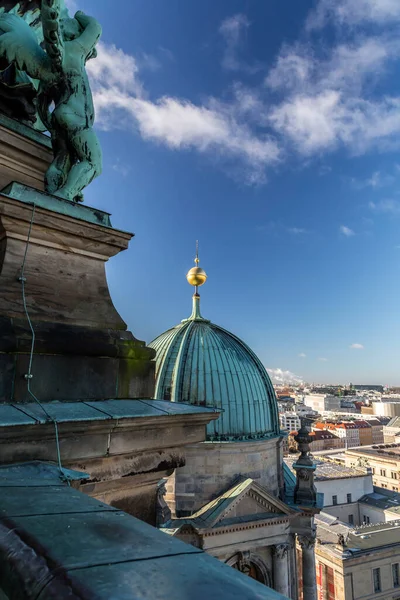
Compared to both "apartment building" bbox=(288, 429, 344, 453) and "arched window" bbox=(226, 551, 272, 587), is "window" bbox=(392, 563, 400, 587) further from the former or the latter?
"apartment building" bbox=(288, 429, 344, 453)

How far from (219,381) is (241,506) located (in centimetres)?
450

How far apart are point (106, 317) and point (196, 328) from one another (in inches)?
549

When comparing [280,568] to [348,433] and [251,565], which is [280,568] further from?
[348,433]

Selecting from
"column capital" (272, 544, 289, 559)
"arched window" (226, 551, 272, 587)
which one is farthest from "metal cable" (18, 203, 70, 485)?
"column capital" (272, 544, 289, 559)

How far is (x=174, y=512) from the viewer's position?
14055 mm

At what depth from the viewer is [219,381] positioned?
16203 millimetres

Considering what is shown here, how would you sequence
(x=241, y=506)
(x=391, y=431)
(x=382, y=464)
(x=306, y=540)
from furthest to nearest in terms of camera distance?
(x=391, y=431) < (x=382, y=464) < (x=306, y=540) < (x=241, y=506)

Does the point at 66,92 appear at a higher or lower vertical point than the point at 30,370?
higher

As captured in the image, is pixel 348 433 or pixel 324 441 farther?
pixel 348 433

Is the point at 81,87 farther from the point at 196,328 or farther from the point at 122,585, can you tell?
the point at 196,328

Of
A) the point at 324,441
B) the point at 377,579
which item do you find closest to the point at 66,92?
the point at 377,579

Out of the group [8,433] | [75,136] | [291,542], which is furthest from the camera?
[291,542]

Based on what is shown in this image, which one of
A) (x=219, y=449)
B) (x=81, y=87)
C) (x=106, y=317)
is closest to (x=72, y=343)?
(x=106, y=317)

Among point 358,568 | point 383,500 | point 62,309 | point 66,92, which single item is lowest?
point 358,568
